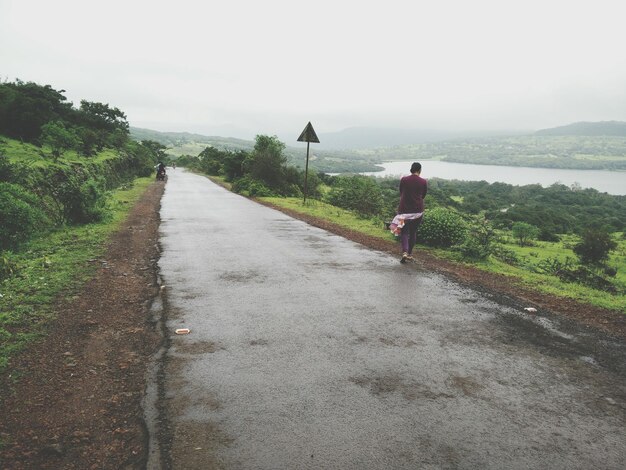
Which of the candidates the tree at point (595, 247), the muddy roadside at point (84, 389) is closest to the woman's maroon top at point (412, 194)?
the muddy roadside at point (84, 389)

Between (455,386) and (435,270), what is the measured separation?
15.4ft

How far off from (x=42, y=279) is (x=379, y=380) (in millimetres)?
5738

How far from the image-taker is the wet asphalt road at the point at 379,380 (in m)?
2.91

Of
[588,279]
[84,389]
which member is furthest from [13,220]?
[588,279]

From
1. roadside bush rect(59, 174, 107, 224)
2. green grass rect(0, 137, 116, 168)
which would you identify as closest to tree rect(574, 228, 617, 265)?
roadside bush rect(59, 174, 107, 224)

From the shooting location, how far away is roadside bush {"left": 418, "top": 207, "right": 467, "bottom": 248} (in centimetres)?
1105

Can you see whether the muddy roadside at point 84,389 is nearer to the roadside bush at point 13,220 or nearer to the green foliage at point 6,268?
the green foliage at point 6,268

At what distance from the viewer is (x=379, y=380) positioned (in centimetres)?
386

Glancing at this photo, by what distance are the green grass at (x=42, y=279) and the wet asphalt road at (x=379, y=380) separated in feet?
4.93

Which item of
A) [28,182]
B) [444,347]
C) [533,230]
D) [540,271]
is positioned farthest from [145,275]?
[533,230]

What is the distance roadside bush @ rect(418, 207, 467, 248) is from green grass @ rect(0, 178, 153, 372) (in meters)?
7.97

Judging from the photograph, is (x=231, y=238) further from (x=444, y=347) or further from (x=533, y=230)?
(x=533, y=230)

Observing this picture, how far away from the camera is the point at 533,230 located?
171 feet

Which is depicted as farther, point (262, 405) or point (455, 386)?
point (455, 386)
